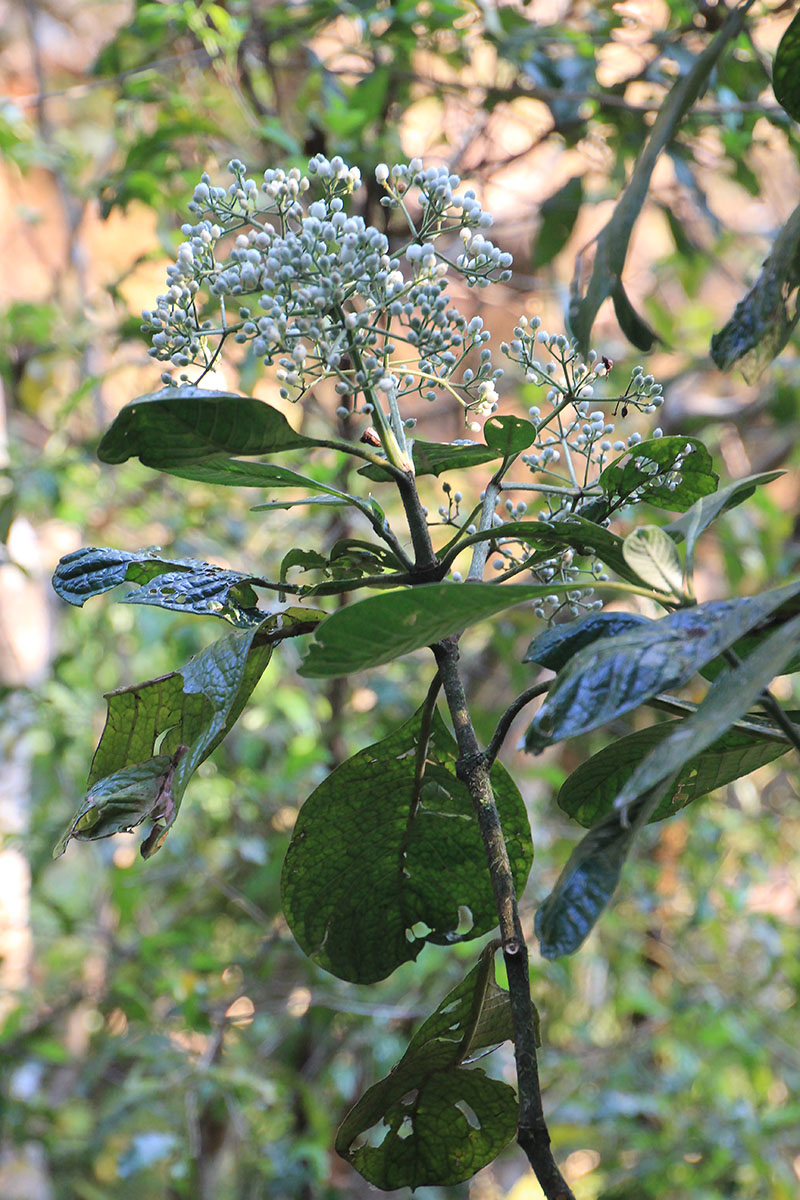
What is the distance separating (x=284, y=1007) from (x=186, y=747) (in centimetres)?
98

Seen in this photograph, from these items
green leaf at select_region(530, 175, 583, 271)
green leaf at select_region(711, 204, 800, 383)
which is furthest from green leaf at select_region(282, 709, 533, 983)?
green leaf at select_region(530, 175, 583, 271)

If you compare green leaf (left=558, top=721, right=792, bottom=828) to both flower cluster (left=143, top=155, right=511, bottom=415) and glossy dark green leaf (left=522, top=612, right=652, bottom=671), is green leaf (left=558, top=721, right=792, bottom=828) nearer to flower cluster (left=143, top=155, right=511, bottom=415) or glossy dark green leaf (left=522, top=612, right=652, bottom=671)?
glossy dark green leaf (left=522, top=612, right=652, bottom=671)

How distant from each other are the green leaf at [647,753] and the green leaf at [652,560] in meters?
0.09

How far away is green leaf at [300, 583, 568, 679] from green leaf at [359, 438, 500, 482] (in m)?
0.12

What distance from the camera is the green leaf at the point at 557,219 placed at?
4.41 ft

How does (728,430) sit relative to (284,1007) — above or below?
above

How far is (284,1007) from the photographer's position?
1.28 metres

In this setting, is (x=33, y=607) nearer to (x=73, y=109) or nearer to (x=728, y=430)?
(x=728, y=430)

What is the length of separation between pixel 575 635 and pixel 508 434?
0.30ft

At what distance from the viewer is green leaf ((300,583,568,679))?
336mm

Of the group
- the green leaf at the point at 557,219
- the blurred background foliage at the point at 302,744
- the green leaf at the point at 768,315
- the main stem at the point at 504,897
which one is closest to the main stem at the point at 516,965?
the main stem at the point at 504,897

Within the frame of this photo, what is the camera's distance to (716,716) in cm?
31

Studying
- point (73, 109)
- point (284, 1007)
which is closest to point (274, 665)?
point (284, 1007)

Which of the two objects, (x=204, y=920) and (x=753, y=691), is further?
(x=204, y=920)
